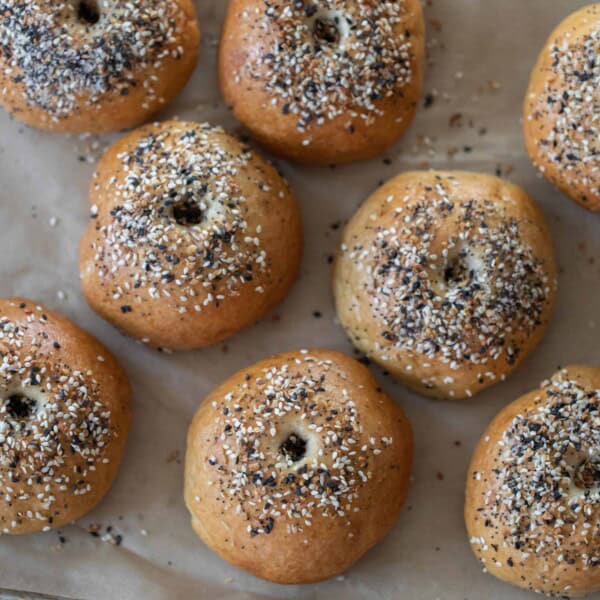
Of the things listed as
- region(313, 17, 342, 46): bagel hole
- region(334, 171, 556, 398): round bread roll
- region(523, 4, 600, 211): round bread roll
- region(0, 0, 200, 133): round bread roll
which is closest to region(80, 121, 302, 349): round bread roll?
region(0, 0, 200, 133): round bread roll

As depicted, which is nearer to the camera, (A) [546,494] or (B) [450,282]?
(A) [546,494]

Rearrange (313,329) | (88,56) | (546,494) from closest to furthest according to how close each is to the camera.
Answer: (546,494), (88,56), (313,329)

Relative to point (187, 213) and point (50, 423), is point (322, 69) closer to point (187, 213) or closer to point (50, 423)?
point (187, 213)

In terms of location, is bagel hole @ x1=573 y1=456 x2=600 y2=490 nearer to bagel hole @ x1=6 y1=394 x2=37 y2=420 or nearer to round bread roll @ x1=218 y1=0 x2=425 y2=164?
round bread roll @ x1=218 y1=0 x2=425 y2=164

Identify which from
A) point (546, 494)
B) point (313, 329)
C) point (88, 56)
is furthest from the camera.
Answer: point (313, 329)

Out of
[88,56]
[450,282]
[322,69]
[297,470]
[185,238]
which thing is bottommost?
[297,470]

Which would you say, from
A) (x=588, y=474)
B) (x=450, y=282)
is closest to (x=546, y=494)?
(x=588, y=474)

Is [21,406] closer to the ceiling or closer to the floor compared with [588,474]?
closer to the ceiling

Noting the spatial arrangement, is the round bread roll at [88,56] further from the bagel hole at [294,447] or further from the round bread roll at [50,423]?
the bagel hole at [294,447]

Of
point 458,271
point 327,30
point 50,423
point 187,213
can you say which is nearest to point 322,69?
point 327,30

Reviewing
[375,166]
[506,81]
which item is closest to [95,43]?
[375,166]
